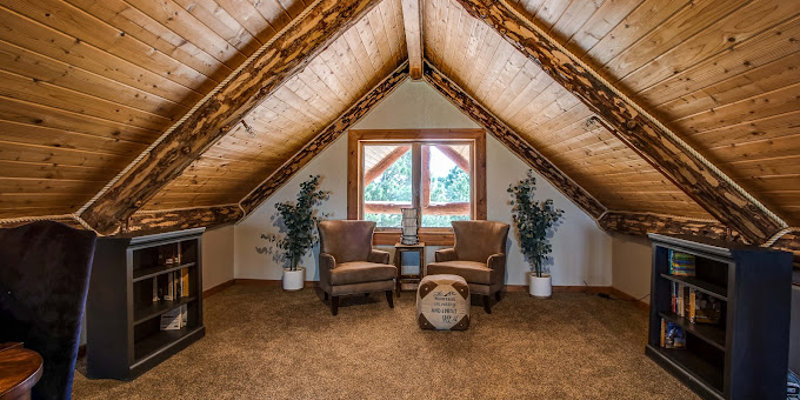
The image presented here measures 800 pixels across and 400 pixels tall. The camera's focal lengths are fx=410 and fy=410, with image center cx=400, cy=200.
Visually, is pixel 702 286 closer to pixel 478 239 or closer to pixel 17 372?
pixel 478 239

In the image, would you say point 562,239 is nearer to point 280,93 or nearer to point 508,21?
point 508,21

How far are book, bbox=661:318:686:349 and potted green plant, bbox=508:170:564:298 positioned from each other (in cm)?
181

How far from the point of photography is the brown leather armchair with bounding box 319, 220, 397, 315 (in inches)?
164

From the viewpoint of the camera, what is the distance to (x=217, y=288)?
5113 mm

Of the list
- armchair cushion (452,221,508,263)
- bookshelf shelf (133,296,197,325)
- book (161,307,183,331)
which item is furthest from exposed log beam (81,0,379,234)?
armchair cushion (452,221,508,263)

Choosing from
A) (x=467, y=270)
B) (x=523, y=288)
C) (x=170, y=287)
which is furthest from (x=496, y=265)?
(x=170, y=287)

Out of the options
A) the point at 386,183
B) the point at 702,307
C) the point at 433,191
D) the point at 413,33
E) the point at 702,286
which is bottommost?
the point at 702,307

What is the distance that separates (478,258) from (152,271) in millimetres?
3251

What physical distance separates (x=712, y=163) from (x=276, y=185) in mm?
4541

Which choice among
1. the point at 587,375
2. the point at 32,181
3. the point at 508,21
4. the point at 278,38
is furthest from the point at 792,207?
the point at 32,181

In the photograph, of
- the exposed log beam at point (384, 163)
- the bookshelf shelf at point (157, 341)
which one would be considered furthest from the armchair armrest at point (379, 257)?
the bookshelf shelf at point (157, 341)

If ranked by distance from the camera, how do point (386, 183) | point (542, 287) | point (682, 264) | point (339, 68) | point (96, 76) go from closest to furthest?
point (96, 76)
point (682, 264)
point (339, 68)
point (542, 287)
point (386, 183)

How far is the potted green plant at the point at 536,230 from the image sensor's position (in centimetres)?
484

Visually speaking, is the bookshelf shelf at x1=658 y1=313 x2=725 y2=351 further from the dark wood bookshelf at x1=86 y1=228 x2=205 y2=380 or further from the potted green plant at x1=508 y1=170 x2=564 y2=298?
the dark wood bookshelf at x1=86 y1=228 x2=205 y2=380
